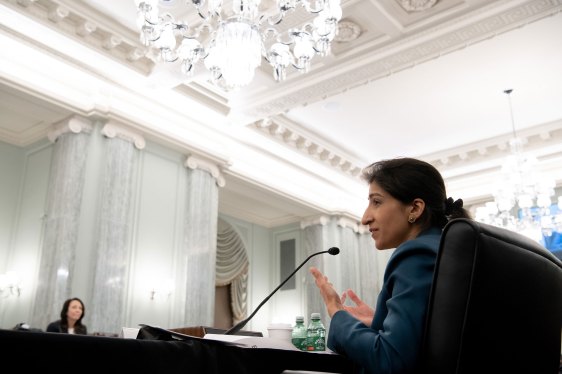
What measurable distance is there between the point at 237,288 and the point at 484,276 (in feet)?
34.7

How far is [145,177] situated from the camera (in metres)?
7.80

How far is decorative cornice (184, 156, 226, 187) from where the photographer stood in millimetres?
8375

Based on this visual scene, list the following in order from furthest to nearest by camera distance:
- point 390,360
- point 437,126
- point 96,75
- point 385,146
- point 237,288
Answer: point 237,288 < point 385,146 < point 437,126 < point 96,75 < point 390,360

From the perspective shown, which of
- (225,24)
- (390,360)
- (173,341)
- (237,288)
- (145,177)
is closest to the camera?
(173,341)

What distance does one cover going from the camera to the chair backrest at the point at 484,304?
121cm

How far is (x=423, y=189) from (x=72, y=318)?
5.18m

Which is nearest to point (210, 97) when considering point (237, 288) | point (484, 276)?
point (237, 288)

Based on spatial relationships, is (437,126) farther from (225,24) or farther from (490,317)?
(490,317)

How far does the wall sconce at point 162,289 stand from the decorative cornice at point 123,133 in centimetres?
179

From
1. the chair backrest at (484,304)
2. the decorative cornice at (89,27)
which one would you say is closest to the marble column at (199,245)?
the decorative cornice at (89,27)

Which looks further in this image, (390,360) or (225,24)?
(225,24)

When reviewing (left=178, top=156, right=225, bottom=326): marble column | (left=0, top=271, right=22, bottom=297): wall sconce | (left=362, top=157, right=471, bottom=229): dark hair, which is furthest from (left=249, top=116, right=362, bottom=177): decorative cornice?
(left=362, top=157, right=471, bottom=229): dark hair

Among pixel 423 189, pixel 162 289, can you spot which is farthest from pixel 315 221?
pixel 423 189

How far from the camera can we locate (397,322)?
1.36 metres
